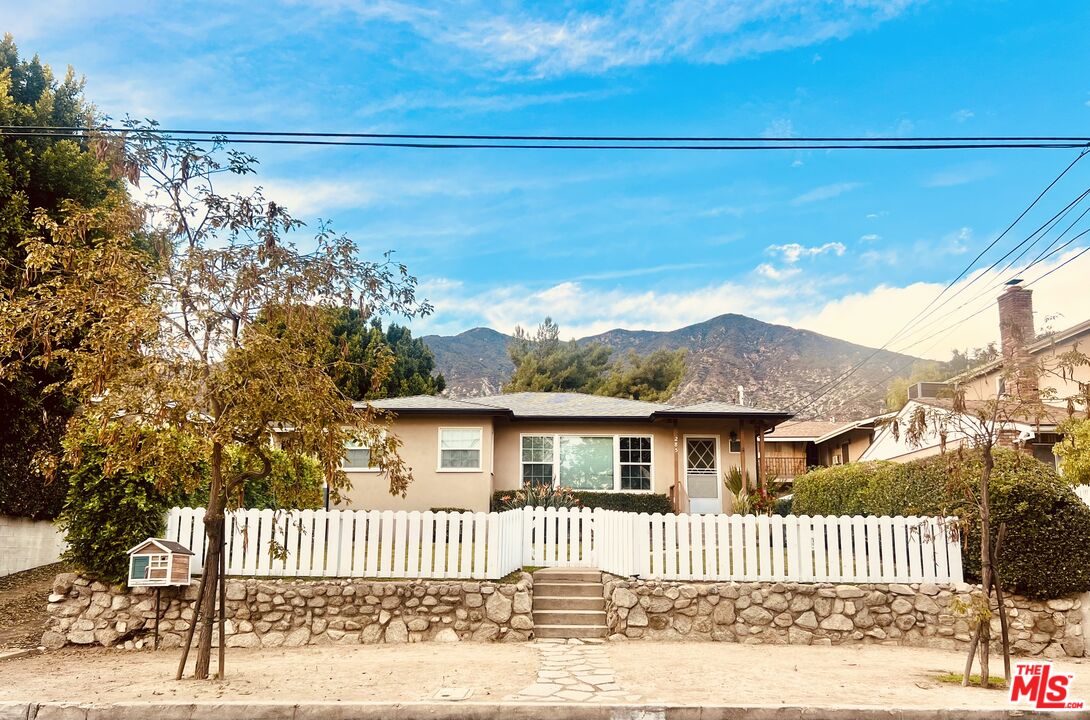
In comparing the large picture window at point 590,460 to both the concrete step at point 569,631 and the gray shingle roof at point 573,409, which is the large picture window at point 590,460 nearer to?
the gray shingle roof at point 573,409

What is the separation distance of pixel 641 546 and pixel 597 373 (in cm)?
3963

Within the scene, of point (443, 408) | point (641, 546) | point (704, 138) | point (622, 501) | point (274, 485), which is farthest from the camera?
point (622, 501)

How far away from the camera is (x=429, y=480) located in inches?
738

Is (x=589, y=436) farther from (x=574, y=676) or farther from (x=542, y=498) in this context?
(x=574, y=676)

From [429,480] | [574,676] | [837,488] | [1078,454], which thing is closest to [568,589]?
[574,676]

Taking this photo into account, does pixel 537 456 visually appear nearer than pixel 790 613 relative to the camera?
No

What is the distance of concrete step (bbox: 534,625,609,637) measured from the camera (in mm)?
9836

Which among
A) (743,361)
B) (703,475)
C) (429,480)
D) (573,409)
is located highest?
(743,361)

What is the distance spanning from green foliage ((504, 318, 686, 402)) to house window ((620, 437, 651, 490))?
25803 millimetres

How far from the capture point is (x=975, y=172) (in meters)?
21.9

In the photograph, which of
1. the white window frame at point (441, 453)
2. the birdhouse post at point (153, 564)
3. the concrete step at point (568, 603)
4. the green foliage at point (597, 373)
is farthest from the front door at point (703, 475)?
the green foliage at point (597, 373)

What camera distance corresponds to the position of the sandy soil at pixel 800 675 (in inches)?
260

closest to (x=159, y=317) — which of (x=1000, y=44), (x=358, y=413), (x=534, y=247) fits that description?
(x=358, y=413)

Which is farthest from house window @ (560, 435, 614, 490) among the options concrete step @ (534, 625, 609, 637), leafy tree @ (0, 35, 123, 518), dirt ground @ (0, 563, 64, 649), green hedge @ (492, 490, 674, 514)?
dirt ground @ (0, 563, 64, 649)
